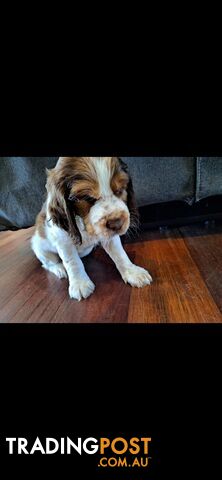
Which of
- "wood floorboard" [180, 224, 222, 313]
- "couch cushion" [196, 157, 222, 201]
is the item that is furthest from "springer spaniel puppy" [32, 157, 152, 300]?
"couch cushion" [196, 157, 222, 201]

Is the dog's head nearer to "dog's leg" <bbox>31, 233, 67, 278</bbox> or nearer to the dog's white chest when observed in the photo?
the dog's white chest

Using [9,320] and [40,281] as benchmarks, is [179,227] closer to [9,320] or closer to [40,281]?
[40,281]

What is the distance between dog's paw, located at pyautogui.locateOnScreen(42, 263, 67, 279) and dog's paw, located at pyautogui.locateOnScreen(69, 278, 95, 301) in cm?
15

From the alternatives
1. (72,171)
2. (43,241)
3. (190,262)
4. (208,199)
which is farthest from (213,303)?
(208,199)

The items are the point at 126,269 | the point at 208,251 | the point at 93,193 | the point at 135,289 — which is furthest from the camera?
the point at 208,251

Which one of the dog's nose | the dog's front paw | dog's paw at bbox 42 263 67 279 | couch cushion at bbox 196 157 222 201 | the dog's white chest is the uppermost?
couch cushion at bbox 196 157 222 201

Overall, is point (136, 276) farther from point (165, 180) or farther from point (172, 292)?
point (165, 180)

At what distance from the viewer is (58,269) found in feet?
4.05

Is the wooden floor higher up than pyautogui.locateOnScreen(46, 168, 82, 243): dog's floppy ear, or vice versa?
pyautogui.locateOnScreen(46, 168, 82, 243): dog's floppy ear

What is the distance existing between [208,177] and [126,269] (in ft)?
2.12

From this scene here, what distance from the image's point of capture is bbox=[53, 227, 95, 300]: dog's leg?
1052 millimetres

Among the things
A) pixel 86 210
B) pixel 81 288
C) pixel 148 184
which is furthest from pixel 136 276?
pixel 148 184

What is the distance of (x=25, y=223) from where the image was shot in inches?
57.0
